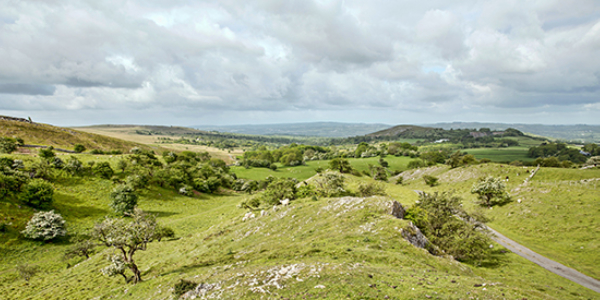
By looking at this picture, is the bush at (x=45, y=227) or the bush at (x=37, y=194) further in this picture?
the bush at (x=37, y=194)

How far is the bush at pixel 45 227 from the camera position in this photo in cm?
4106

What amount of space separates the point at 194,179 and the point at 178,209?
27879mm

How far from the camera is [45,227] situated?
1667 inches

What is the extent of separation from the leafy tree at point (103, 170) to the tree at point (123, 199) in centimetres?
1797

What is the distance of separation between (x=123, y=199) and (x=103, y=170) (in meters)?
21.6

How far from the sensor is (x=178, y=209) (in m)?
70.4

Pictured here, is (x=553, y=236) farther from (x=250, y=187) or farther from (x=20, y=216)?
(x=20, y=216)

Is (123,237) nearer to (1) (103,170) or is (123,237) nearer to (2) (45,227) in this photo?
(2) (45,227)

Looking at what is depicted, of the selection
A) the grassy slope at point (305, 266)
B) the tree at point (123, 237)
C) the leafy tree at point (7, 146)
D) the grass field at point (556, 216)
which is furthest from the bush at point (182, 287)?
the leafy tree at point (7, 146)

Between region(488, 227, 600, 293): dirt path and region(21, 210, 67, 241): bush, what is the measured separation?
83973 mm

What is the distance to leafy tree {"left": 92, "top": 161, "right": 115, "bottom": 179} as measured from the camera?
73312 millimetres

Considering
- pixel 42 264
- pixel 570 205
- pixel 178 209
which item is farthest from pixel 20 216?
pixel 570 205

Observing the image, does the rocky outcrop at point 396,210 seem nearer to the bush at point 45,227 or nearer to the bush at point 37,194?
the bush at point 45,227

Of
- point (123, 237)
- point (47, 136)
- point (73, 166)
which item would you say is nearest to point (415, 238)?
point (123, 237)
